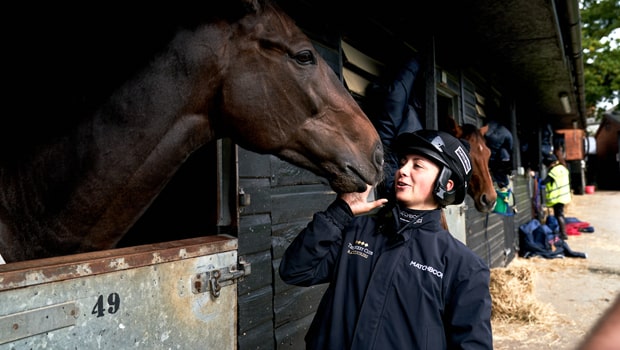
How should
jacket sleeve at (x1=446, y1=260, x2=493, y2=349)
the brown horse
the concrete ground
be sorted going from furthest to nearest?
the concrete ground
the brown horse
jacket sleeve at (x1=446, y1=260, x2=493, y2=349)

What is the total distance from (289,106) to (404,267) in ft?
2.56

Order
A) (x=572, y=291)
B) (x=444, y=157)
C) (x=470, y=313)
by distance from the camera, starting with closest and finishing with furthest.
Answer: (x=470, y=313)
(x=444, y=157)
(x=572, y=291)

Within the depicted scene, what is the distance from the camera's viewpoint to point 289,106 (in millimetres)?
1724

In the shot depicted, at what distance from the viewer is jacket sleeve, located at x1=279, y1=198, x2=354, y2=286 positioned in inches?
65.6

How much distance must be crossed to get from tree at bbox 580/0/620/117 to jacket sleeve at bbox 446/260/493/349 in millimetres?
A: 25249

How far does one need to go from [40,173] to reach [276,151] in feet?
2.88

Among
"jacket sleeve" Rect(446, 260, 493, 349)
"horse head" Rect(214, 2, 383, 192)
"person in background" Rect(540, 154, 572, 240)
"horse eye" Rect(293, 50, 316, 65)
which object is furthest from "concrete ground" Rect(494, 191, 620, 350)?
"horse eye" Rect(293, 50, 316, 65)

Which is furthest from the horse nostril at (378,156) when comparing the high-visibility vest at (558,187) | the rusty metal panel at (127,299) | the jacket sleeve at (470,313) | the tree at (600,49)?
the tree at (600,49)

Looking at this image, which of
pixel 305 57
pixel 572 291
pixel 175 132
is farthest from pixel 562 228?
pixel 175 132

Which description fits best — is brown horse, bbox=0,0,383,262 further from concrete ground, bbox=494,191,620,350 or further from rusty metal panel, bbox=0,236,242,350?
concrete ground, bbox=494,191,620,350

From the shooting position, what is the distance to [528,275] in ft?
17.4

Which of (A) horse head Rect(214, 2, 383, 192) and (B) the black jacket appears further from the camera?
(A) horse head Rect(214, 2, 383, 192)

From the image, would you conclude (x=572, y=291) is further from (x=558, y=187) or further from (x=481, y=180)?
(x=558, y=187)

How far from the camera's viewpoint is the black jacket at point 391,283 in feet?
4.62
